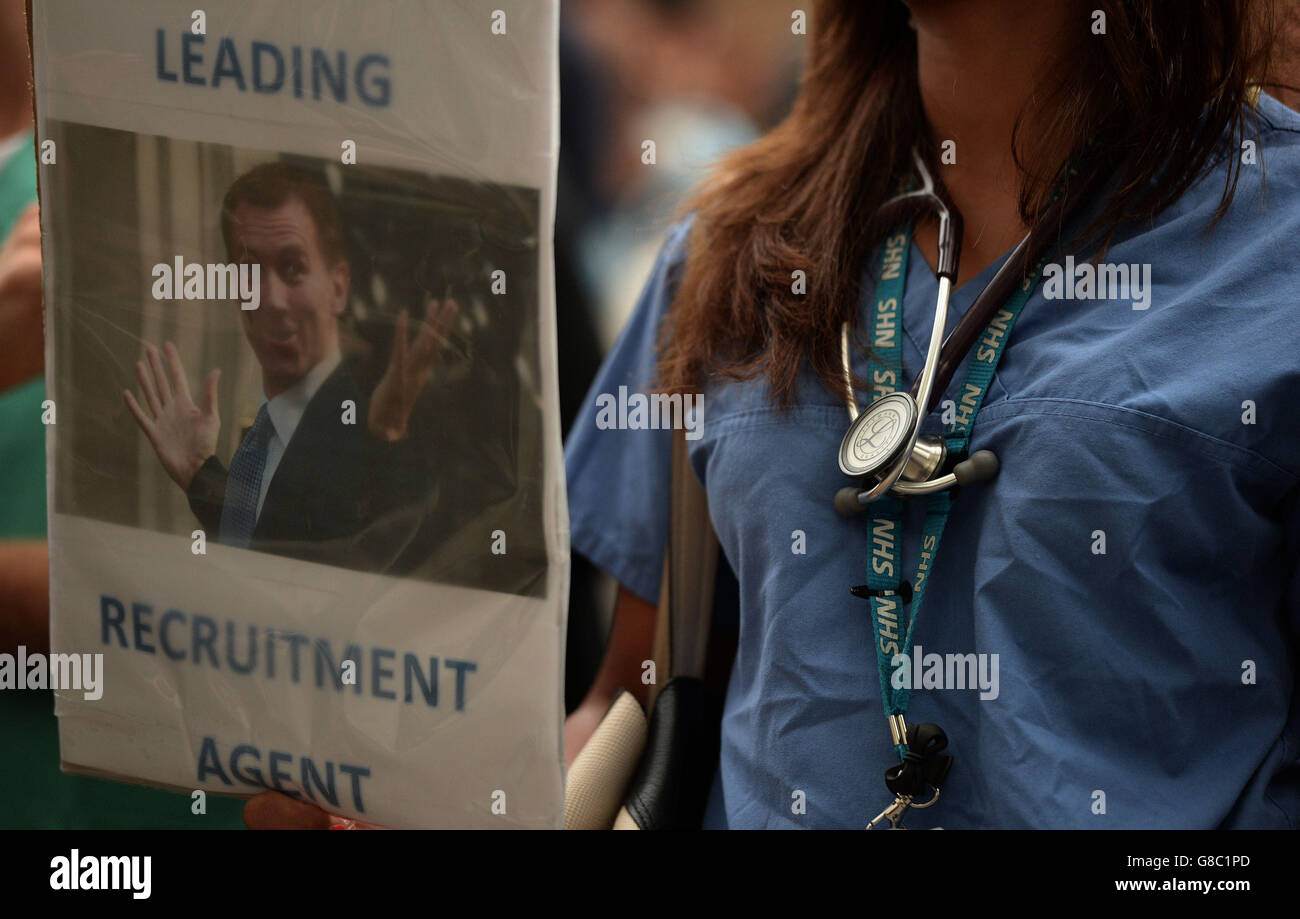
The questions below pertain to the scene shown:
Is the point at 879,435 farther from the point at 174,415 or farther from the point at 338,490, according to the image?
the point at 174,415

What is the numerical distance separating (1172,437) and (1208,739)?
24 centimetres

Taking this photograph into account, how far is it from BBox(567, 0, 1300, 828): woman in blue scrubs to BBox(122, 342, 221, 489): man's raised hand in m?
0.47

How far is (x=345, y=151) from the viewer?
33.1 inches

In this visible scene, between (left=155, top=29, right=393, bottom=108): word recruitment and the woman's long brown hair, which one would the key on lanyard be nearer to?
the woman's long brown hair

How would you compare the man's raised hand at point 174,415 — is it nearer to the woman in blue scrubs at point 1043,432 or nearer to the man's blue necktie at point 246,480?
the man's blue necktie at point 246,480

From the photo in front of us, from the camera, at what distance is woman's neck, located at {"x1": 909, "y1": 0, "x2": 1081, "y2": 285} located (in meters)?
1.06

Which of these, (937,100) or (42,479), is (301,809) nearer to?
(42,479)

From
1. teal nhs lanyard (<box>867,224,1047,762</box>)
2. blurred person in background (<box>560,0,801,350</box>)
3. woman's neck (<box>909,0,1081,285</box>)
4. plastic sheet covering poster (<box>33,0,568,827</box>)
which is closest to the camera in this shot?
plastic sheet covering poster (<box>33,0,568,827</box>)

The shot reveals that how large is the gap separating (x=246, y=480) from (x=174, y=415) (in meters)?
0.08

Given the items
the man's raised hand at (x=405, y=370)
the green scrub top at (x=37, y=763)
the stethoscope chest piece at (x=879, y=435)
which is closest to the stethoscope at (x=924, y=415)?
the stethoscope chest piece at (x=879, y=435)

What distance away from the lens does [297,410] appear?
0.88 m

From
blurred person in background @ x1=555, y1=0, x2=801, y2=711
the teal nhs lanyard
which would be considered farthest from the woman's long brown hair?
blurred person in background @ x1=555, y1=0, x2=801, y2=711

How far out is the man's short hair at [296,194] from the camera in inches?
33.5
